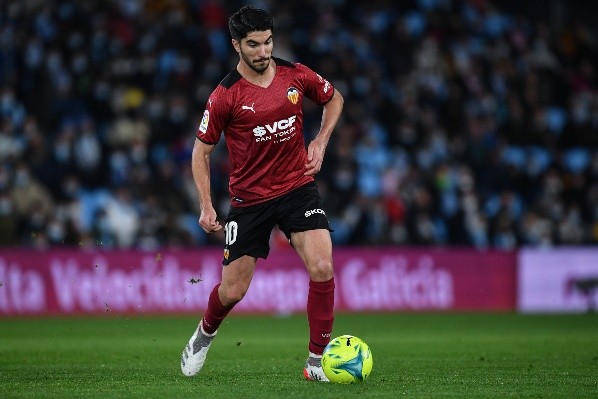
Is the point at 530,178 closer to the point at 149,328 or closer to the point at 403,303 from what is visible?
the point at 403,303

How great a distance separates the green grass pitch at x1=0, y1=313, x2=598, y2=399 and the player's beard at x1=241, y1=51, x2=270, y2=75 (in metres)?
2.31

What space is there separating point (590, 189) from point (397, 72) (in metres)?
4.42

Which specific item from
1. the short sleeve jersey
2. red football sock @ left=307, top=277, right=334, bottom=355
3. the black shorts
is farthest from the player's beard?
red football sock @ left=307, top=277, right=334, bottom=355

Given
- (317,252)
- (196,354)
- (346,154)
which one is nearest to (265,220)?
(317,252)

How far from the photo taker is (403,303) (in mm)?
18672

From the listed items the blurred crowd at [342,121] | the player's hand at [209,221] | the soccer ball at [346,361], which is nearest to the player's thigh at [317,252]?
the soccer ball at [346,361]

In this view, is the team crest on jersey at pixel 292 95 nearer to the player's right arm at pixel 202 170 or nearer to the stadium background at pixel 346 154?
the player's right arm at pixel 202 170

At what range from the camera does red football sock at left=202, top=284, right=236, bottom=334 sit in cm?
883

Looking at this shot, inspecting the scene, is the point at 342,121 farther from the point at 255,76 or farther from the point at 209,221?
the point at 209,221

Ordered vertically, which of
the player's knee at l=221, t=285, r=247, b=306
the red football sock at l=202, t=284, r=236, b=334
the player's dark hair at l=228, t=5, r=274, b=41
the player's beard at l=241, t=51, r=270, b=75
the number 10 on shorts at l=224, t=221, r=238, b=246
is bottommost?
the red football sock at l=202, t=284, r=236, b=334

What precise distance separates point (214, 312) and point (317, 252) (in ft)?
3.31

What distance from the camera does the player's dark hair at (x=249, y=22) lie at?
8.35 m

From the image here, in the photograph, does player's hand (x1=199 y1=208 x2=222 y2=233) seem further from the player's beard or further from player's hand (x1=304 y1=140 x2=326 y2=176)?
the player's beard

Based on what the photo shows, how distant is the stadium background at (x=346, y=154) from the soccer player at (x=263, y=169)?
26.7ft
